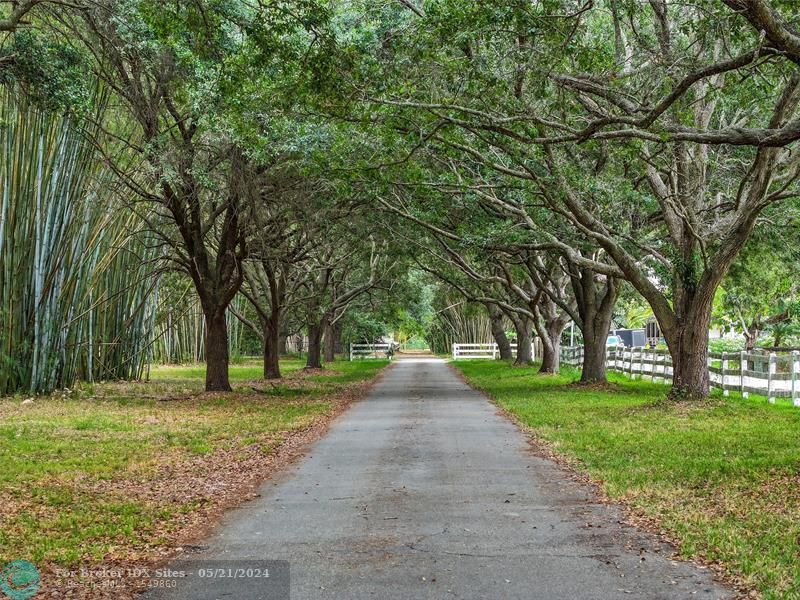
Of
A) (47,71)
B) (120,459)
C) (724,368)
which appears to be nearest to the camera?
(120,459)

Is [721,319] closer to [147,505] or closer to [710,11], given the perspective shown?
[710,11]

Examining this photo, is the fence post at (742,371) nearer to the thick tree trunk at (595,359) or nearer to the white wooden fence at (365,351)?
the thick tree trunk at (595,359)

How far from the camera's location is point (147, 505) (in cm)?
819

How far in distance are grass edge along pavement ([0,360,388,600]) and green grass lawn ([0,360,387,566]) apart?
1 centimetres

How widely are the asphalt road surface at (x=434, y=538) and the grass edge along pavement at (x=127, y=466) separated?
506mm

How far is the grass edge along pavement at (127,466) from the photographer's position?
21.8 ft

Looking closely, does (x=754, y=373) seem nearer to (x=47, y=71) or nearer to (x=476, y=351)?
(x=47, y=71)

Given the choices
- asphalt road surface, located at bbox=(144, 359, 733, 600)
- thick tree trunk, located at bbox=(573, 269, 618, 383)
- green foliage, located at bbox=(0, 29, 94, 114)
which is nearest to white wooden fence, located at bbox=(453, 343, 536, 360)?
thick tree trunk, located at bbox=(573, 269, 618, 383)

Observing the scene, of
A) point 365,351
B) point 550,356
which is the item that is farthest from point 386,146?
point 365,351

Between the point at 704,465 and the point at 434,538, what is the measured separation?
4570mm

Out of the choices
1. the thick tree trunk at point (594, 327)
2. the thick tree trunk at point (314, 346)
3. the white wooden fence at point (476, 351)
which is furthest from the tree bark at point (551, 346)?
the white wooden fence at point (476, 351)

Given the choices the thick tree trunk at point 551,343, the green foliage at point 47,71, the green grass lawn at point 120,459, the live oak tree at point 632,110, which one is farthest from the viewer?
the thick tree trunk at point 551,343

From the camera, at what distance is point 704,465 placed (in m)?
10.1

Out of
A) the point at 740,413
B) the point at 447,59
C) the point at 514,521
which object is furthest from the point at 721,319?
the point at 514,521
